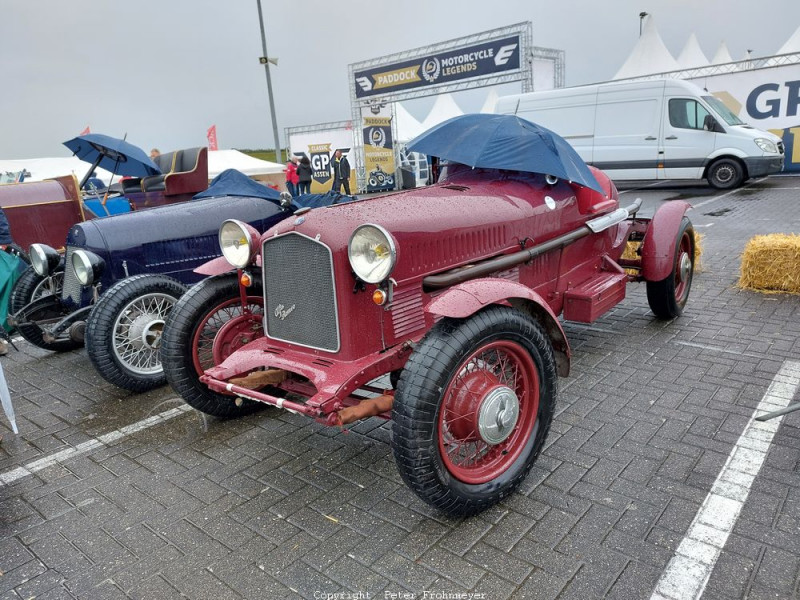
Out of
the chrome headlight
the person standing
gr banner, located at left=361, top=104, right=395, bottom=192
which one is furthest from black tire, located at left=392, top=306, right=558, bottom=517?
gr banner, located at left=361, top=104, right=395, bottom=192

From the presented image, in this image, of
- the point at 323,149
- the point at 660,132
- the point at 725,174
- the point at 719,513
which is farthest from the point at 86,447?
the point at 323,149

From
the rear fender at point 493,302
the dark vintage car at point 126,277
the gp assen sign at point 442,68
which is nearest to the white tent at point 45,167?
the gp assen sign at point 442,68

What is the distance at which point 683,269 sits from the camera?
16.4 feet

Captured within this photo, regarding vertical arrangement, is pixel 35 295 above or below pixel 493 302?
below

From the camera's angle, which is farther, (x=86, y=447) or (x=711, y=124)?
(x=711, y=124)

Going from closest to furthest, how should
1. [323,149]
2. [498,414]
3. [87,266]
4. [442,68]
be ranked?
[498,414]
[87,266]
[442,68]
[323,149]

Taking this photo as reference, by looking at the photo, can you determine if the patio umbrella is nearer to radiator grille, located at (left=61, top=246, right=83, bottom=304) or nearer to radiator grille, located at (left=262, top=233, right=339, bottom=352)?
radiator grille, located at (left=61, top=246, right=83, bottom=304)

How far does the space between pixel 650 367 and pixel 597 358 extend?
14.8 inches

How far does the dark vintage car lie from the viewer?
411cm

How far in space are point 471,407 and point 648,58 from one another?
19530 mm

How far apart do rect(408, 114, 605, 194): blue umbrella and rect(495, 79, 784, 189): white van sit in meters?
10.5

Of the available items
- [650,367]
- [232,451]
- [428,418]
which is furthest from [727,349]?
[232,451]

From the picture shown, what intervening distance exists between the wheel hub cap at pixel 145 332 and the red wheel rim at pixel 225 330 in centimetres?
69

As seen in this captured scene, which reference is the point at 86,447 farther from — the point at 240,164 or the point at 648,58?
the point at 648,58
